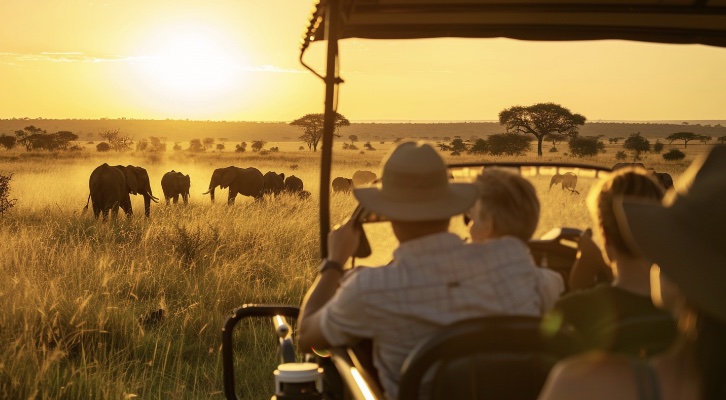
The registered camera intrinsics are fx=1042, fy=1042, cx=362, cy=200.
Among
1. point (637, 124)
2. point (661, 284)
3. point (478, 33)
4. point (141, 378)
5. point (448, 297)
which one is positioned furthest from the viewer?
point (637, 124)

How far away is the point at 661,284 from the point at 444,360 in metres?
0.49

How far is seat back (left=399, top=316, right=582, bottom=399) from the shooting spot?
82.0 inches

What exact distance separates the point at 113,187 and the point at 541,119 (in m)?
32.1

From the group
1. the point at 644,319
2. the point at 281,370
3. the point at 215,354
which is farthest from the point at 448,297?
the point at 215,354

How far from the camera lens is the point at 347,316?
2.57m

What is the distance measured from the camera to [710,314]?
1.13 meters

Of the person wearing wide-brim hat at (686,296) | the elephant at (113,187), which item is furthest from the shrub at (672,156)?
the person wearing wide-brim hat at (686,296)

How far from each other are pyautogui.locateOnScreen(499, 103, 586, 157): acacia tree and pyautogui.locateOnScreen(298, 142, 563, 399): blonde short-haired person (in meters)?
45.8

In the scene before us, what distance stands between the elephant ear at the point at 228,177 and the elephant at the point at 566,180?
22.3 metres

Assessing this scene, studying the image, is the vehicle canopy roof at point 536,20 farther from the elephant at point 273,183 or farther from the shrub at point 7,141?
the shrub at point 7,141

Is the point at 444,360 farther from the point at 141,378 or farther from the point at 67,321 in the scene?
the point at 67,321

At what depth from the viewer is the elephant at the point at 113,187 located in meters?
19.4

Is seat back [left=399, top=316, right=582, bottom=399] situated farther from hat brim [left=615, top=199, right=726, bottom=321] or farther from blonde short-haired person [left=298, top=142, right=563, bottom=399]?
hat brim [left=615, top=199, right=726, bottom=321]

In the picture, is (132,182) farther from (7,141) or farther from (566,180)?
(7,141)
